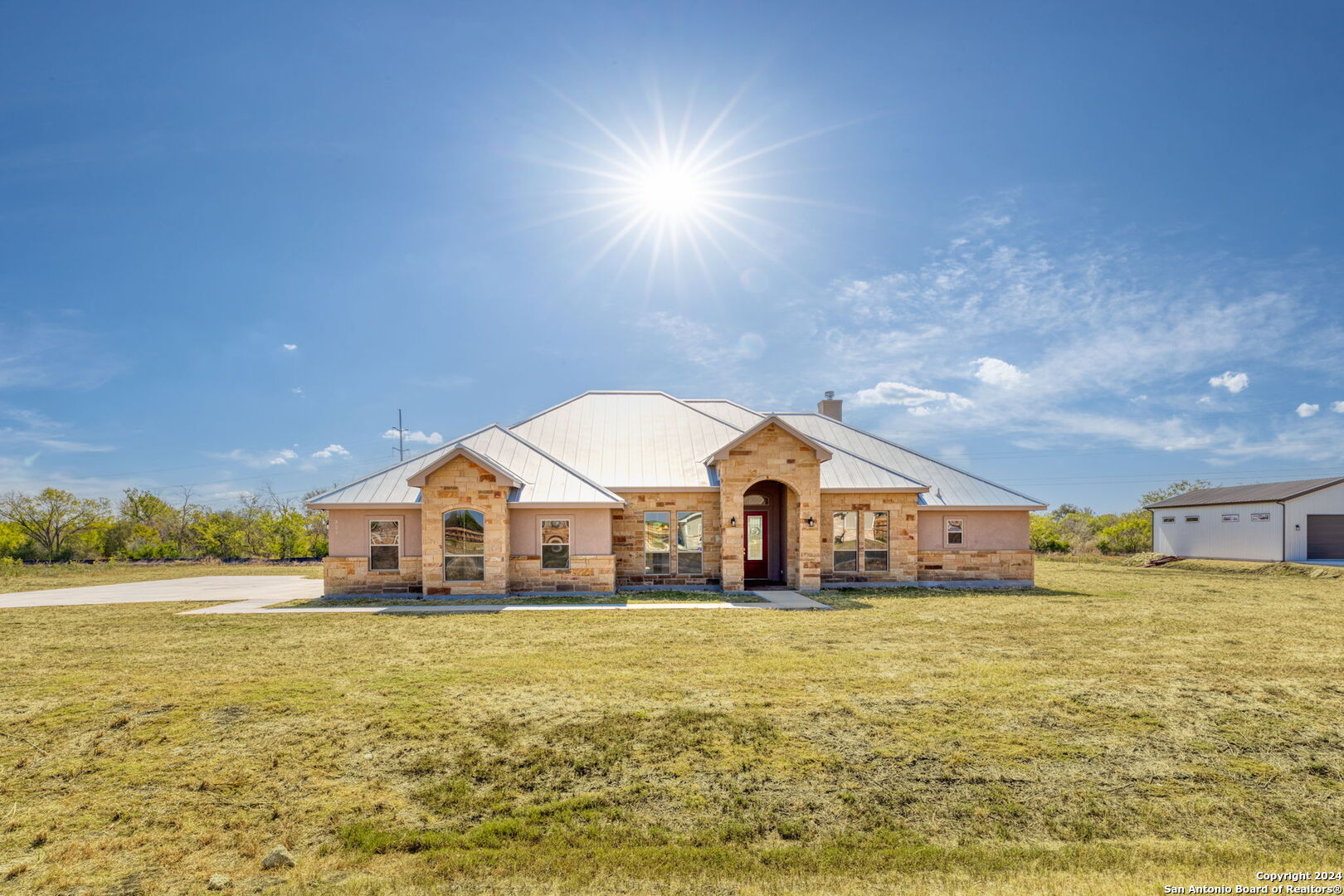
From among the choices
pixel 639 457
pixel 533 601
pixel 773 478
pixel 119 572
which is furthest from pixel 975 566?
pixel 119 572

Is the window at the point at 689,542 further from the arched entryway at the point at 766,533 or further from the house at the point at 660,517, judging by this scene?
the arched entryway at the point at 766,533

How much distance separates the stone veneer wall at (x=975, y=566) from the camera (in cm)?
2039

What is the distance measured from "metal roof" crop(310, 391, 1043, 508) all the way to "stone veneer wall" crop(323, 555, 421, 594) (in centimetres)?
175

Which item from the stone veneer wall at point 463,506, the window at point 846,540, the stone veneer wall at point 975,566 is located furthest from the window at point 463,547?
the stone veneer wall at point 975,566

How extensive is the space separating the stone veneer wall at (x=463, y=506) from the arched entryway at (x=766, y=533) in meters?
7.56

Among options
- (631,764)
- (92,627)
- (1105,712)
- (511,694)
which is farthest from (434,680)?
(92,627)

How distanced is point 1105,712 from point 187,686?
11.2 metres

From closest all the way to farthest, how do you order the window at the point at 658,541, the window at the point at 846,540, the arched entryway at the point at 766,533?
the window at the point at 658,541
the window at the point at 846,540
the arched entryway at the point at 766,533

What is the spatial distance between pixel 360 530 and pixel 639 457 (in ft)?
27.1

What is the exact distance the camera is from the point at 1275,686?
8.55m

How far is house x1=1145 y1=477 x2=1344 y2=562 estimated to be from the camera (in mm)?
27547

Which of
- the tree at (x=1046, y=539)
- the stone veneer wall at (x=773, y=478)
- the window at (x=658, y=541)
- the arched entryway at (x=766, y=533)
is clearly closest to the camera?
the stone veneer wall at (x=773, y=478)

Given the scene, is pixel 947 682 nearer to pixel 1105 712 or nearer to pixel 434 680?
pixel 1105 712

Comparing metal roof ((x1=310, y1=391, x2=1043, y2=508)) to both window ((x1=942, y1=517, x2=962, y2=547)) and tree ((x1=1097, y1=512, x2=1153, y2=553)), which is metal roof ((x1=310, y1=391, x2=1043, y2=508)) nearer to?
window ((x1=942, y1=517, x2=962, y2=547))
